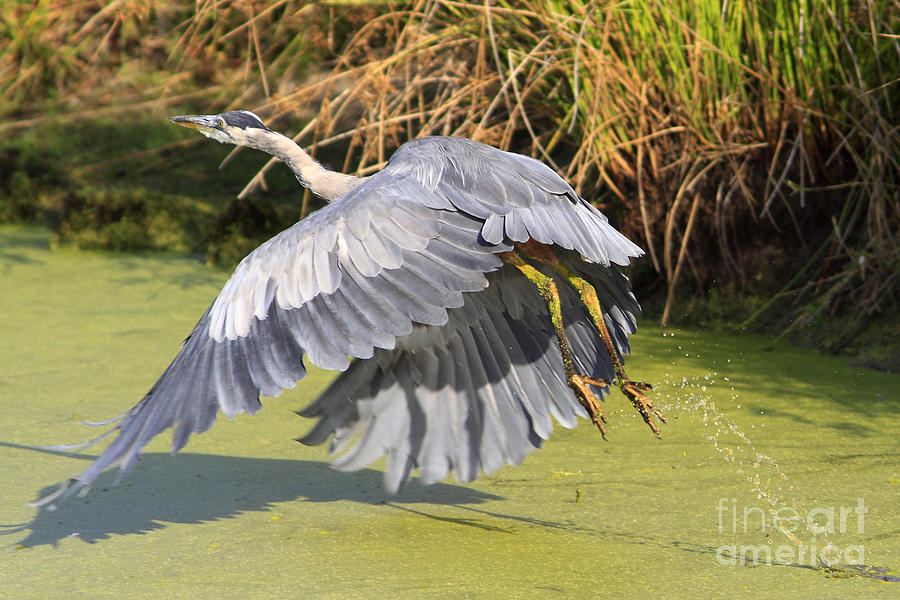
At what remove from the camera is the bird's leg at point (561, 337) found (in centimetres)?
244

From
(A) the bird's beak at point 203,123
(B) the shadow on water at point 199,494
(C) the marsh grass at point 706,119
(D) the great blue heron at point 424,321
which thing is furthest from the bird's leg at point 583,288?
(A) the bird's beak at point 203,123

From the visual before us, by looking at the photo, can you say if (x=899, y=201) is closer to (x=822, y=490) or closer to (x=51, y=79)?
(x=822, y=490)

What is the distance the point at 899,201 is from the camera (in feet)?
11.9

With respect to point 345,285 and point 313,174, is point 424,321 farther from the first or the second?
point 313,174

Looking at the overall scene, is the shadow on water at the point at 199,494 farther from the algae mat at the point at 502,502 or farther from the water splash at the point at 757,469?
the water splash at the point at 757,469

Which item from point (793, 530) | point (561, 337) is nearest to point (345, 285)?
point (561, 337)

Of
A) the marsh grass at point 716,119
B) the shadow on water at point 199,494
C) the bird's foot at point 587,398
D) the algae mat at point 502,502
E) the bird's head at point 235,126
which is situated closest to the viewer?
the algae mat at point 502,502

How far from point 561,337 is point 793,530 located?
657 mm

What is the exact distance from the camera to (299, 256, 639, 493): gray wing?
262cm

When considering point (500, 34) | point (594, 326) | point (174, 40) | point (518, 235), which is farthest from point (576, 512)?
point (174, 40)

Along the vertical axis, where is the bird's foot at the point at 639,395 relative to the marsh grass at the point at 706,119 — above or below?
below

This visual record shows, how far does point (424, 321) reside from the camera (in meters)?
2.16

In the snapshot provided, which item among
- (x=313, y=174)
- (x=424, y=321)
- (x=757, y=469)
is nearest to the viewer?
(x=424, y=321)

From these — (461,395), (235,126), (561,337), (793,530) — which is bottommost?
(793,530)
